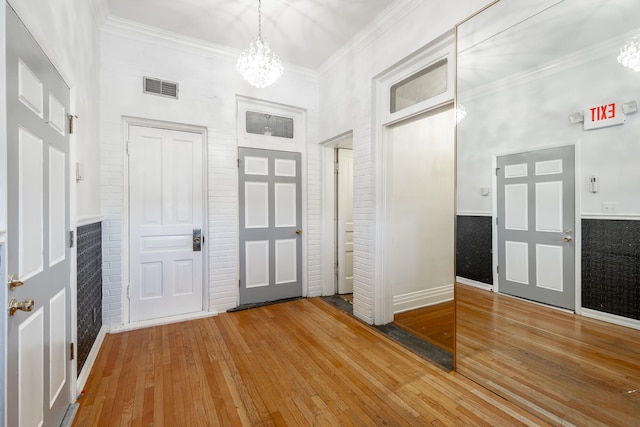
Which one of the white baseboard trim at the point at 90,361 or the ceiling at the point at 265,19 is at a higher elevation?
the ceiling at the point at 265,19

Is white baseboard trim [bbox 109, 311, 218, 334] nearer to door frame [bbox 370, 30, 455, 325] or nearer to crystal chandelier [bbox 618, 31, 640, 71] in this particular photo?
door frame [bbox 370, 30, 455, 325]

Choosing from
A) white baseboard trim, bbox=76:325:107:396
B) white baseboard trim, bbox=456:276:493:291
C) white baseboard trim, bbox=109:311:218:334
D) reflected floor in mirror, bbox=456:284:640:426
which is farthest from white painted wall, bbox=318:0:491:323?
white baseboard trim, bbox=76:325:107:396

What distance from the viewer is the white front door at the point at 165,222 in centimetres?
326

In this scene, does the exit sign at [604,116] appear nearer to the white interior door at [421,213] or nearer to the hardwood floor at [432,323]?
the white interior door at [421,213]

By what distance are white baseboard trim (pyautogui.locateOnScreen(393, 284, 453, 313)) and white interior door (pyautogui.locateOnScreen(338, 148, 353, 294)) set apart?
1027 millimetres

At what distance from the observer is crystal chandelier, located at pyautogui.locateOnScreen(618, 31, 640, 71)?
150cm

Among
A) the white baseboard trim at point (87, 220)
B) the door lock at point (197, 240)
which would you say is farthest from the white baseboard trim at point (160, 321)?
the white baseboard trim at point (87, 220)

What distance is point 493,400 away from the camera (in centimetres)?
195

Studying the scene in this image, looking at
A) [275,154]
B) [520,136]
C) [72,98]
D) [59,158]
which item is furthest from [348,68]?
[59,158]

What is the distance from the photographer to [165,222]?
3391 millimetres

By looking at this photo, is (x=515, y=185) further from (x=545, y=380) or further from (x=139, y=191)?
(x=139, y=191)

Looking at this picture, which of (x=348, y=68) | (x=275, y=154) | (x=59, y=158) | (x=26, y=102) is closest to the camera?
(x=26, y=102)

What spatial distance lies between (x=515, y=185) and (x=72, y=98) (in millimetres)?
3176

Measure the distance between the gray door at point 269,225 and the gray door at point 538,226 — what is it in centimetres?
265
